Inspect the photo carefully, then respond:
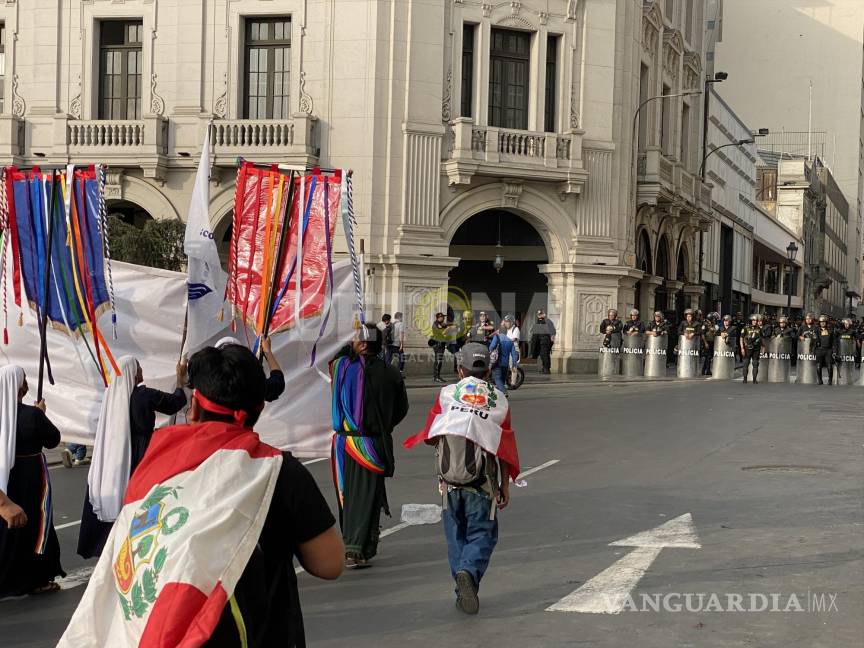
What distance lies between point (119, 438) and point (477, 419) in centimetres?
278

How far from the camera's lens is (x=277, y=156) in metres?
29.2

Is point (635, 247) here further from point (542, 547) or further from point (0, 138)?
point (542, 547)

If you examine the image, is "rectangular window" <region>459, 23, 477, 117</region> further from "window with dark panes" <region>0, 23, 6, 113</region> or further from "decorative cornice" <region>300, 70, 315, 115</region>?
"window with dark panes" <region>0, 23, 6, 113</region>

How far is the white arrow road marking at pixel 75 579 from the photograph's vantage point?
7.83 meters

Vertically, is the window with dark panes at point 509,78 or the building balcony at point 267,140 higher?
the window with dark panes at point 509,78

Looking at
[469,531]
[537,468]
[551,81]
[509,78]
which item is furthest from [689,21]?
[469,531]

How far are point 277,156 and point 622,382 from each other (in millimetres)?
10442

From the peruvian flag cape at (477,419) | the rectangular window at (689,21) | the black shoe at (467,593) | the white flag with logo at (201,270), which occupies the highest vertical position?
the rectangular window at (689,21)

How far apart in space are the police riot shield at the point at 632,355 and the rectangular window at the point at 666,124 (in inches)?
377

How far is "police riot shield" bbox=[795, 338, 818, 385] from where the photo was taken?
31156mm

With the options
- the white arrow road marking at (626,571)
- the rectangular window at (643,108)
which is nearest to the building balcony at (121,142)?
the rectangular window at (643,108)

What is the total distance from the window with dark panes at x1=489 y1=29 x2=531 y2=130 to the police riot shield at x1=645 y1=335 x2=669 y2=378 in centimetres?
682

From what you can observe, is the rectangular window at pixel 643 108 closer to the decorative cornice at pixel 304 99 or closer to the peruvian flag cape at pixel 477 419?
the decorative cornice at pixel 304 99

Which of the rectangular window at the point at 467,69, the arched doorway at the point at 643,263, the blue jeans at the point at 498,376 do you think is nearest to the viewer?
the blue jeans at the point at 498,376
